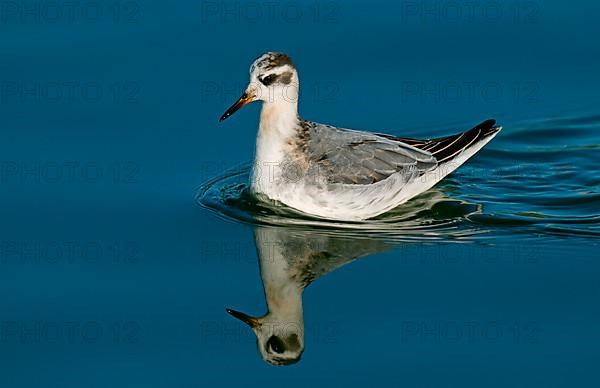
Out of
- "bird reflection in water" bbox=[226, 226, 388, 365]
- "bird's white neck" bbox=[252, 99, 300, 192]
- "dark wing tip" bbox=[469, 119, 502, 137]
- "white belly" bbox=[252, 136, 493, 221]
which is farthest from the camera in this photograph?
"dark wing tip" bbox=[469, 119, 502, 137]

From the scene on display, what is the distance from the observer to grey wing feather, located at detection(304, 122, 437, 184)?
570 inches

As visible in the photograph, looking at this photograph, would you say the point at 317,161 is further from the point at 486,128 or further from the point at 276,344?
the point at 276,344

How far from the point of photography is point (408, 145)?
14977mm

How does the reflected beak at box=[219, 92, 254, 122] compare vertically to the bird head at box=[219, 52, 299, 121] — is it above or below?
below

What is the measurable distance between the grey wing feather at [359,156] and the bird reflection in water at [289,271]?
0.83m

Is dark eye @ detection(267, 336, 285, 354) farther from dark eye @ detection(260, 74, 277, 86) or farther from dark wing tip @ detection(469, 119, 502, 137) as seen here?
dark wing tip @ detection(469, 119, 502, 137)

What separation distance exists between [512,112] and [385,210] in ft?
9.16

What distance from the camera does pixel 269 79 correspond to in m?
14.4

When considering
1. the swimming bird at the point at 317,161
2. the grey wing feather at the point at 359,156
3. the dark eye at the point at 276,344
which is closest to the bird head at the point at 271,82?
the swimming bird at the point at 317,161

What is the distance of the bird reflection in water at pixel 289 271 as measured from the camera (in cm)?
1226

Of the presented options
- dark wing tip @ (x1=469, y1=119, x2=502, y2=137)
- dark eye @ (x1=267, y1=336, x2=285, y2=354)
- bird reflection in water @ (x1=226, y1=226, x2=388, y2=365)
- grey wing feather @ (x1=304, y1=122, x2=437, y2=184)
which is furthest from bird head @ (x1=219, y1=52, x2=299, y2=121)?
dark eye @ (x1=267, y1=336, x2=285, y2=354)

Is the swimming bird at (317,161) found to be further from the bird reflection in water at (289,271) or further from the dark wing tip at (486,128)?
the dark wing tip at (486,128)

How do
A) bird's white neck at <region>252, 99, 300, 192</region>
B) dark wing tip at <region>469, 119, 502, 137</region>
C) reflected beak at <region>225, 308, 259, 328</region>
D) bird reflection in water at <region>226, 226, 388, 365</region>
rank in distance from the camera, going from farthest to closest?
dark wing tip at <region>469, 119, 502, 137</region>, bird's white neck at <region>252, 99, 300, 192</region>, reflected beak at <region>225, 308, 259, 328</region>, bird reflection in water at <region>226, 226, 388, 365</region>

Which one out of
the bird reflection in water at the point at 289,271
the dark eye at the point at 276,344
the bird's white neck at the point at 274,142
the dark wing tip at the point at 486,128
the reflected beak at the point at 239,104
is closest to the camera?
the dark eye at the point at 276,344
